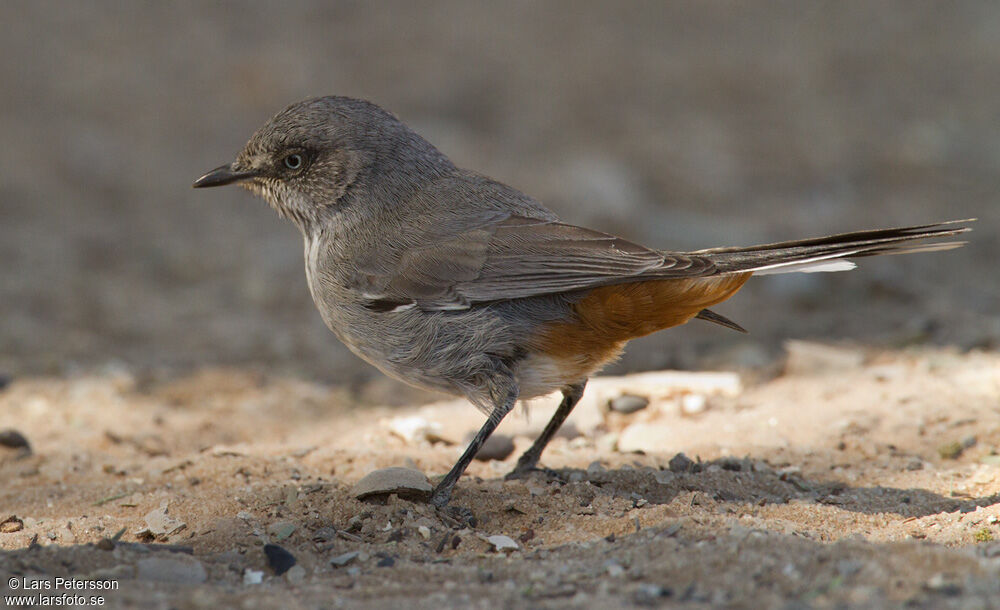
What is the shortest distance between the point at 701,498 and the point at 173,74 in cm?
835

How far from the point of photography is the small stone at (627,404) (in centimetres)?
571

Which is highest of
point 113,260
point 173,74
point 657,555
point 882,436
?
point 173,74

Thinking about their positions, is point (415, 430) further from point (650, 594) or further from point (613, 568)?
point (650, 594)

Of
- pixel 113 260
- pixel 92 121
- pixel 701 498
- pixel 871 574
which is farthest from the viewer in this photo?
pixel 92 121

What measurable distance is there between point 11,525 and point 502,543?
6.94 feet

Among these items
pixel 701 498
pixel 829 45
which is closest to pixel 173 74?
pixel 829 45

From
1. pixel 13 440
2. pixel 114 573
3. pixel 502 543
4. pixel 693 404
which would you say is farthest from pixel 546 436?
pixel 13 440

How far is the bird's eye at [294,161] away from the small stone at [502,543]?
2157 mm

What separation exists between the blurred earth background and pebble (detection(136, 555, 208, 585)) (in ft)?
0.92

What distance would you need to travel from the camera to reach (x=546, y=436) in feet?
15.8

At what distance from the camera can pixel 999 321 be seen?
A: 269 inches

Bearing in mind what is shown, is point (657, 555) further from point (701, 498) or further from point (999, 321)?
point (999, 321)

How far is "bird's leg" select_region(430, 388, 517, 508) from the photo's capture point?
4191mm

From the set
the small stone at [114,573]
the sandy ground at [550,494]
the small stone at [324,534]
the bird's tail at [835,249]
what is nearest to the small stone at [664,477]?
the sandy ground at [550,494]
